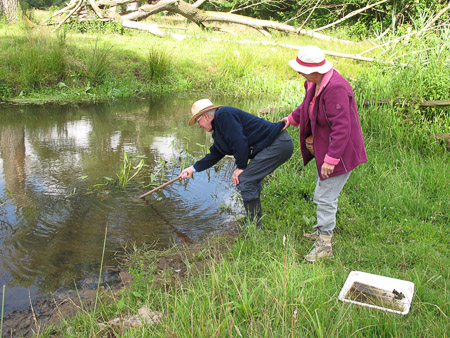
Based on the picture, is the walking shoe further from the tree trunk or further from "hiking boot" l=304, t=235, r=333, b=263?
the tree trunk

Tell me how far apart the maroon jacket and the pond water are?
1711 millimetres

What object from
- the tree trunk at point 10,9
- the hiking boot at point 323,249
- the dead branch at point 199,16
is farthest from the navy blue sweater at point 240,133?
the tree trunk at point 10,9

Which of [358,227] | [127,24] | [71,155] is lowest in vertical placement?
[71,155]

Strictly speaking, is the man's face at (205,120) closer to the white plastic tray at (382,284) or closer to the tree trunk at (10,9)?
the white plastic tray at (382,284)

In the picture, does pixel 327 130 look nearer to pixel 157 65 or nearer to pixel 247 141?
pixel 247 141

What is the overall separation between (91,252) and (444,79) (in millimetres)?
5174

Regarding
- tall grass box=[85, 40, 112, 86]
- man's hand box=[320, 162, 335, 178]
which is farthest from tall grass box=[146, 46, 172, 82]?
man's hand box=[320, 162, 335, 178]

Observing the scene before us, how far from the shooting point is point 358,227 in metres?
4.04

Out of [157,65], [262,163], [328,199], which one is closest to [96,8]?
[157,65]

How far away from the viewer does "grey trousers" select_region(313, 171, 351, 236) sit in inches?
136

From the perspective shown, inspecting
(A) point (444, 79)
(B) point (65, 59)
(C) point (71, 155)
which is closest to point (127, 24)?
(B) point (65, 59)

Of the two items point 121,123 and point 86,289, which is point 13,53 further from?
point 86,289

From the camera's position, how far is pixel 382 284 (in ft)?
9.48

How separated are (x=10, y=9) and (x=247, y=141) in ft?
41.4
